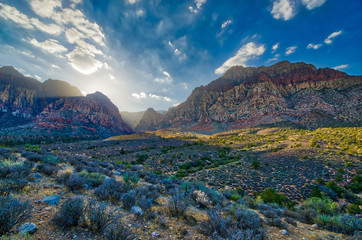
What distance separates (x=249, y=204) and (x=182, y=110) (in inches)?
5828

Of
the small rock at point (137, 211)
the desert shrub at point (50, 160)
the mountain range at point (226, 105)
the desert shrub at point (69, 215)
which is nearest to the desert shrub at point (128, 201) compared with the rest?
the small rock at point (137, 211)

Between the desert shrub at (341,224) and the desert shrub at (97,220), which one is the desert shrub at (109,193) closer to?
the desert shrub at (97,220)

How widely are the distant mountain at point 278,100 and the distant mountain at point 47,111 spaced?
74193 millimetres

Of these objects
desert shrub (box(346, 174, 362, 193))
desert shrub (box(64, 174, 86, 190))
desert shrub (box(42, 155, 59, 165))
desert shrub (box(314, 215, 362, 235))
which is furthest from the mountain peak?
desert shrub (box(346, 174, 362, 193))

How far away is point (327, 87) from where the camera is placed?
3054 inches

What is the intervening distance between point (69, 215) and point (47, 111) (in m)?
150

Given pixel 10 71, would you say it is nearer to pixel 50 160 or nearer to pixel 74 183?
pixel 50 160

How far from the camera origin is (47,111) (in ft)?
349

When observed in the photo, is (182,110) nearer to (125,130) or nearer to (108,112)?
(125,130)

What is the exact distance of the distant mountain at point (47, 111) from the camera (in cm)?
8431

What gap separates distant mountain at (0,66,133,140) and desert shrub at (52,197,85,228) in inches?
3806

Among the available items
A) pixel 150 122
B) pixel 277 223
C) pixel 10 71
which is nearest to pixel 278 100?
pixel 277 223

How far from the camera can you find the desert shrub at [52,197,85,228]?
98.0 inches

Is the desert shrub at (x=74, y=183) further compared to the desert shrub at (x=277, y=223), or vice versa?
the desert shrub at (x=74, y=183)
